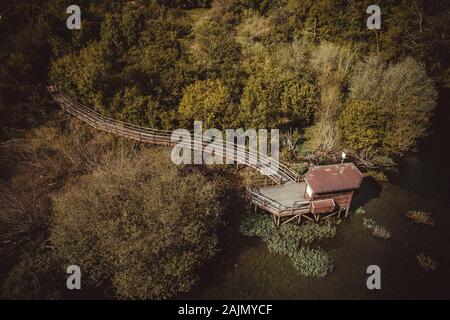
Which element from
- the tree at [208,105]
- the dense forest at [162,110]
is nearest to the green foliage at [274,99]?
the dense forest at [162,110]

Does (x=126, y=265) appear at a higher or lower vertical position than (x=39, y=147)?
lower

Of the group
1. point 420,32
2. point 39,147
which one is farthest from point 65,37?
point 420,32

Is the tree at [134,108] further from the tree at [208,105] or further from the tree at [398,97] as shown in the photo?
the tree at [398,97]

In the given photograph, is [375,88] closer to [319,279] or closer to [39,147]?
[319,279]

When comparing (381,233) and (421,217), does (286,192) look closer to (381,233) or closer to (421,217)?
(381,233)

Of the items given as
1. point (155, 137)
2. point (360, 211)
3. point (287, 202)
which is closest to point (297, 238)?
point (287, 202)

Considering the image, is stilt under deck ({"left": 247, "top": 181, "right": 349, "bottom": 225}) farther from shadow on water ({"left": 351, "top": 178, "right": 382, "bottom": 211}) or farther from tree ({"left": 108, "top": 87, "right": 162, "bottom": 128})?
tree ({"left": 108, "top": 87, "right": 162, "bottom": 128})
